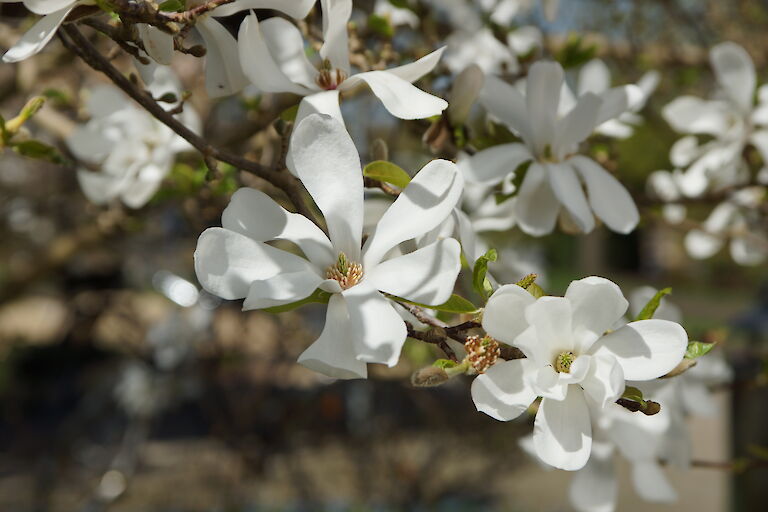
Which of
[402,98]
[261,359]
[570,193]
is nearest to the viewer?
[402,98]

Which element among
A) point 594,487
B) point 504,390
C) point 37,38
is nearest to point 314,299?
point 504,390

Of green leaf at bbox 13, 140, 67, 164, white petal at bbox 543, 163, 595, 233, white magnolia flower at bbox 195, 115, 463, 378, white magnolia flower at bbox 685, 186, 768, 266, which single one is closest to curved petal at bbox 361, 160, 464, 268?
white magnolia flower at bbox 195, 115, 463, 378

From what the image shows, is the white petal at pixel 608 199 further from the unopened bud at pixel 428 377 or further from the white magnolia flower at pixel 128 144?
the white magnolia flower at pixel 128 144

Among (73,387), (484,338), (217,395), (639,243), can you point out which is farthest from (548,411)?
(639,243)

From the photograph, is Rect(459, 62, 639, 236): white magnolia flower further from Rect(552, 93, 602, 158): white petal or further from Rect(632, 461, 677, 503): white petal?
Rect(632, 461, 677, 503): white petal

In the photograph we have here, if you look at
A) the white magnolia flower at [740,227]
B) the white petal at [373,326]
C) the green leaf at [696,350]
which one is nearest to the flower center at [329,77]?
the white petal at [373,326]

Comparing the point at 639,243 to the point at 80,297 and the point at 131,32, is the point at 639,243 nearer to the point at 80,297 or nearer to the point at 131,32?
the point at 80,297

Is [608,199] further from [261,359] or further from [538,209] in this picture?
[261,359]

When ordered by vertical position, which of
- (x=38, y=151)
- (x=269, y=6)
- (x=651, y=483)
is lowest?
(x=651, y=483)
